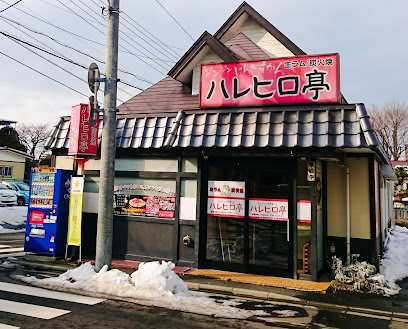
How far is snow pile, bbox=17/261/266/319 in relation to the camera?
572cm

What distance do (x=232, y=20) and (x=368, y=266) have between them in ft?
34.3

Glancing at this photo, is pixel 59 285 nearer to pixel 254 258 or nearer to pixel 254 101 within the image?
pixel 254 258

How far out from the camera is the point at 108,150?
7258 mm

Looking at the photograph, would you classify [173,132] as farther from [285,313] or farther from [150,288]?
[285,313]

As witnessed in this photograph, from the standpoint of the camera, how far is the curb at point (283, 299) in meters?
5.77

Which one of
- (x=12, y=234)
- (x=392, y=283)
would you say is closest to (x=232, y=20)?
(x=392, y=283)

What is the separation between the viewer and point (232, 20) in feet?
45.0

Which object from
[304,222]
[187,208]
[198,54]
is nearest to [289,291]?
[304,222]

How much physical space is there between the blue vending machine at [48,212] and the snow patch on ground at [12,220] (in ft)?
27.7

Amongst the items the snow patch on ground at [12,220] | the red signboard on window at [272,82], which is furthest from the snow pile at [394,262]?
the snow patch on ground at [12,220]

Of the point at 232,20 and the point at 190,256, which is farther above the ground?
the point at 232,20

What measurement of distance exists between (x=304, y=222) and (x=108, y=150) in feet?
15.5

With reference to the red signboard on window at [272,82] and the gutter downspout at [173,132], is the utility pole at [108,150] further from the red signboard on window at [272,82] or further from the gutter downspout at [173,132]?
the red signboard on window at [272,82]

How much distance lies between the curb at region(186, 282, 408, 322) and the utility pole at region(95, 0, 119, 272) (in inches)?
78.3
